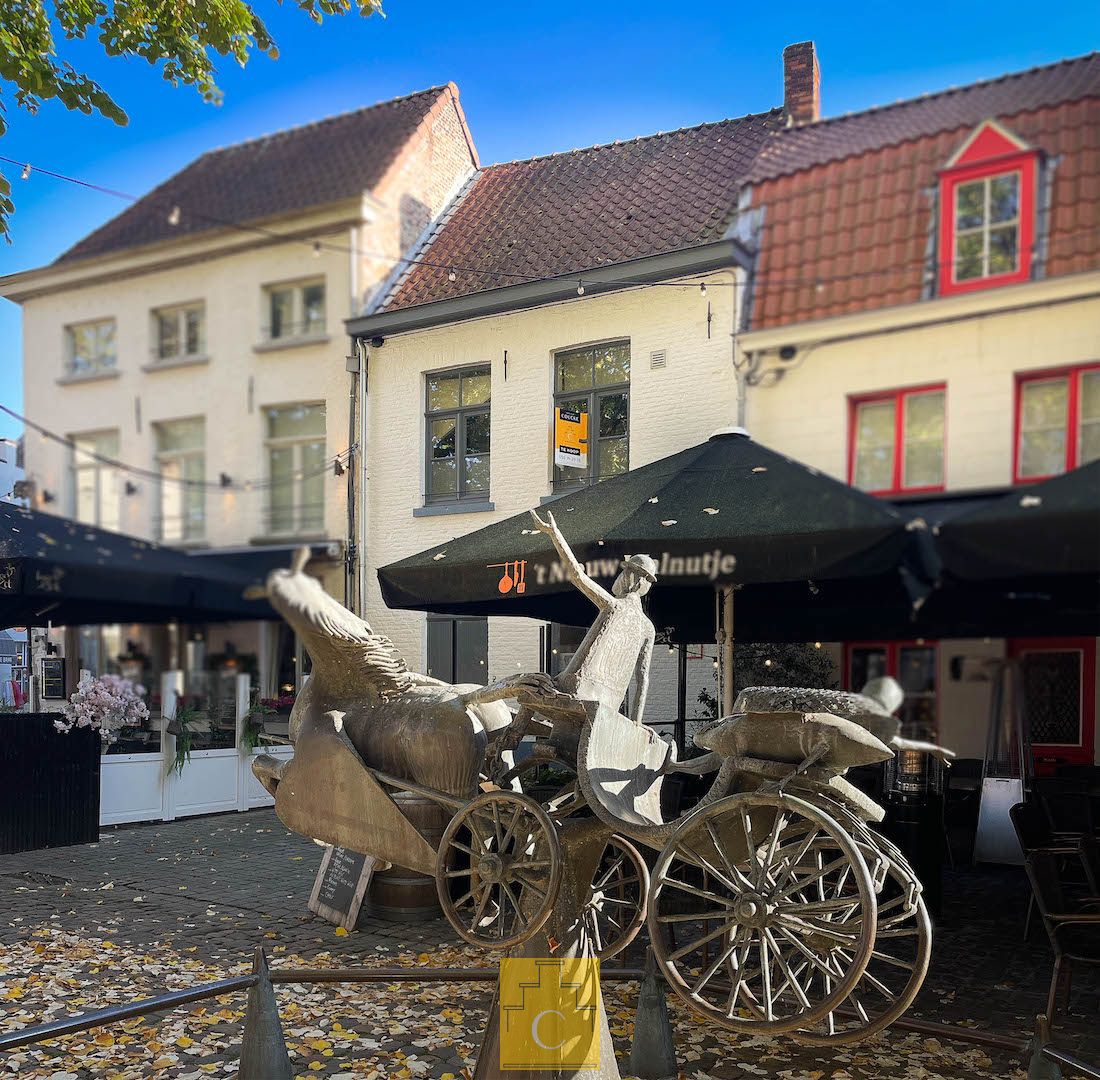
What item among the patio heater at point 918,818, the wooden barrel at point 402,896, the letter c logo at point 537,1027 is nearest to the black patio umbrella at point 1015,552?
the letter c logo at point 537,1027

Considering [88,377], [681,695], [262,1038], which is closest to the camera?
[88,377]

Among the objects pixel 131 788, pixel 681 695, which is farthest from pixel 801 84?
pixel 131 788

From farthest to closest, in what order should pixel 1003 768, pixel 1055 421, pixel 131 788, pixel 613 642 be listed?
pixel 131 788 → pixel 1003 768 → pixel 613 642 → pixel 1055 421

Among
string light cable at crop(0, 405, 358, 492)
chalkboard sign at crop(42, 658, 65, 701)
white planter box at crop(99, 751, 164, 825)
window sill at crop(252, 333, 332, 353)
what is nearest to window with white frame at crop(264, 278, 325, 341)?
window sill at crop(252, 333, 332, 353)

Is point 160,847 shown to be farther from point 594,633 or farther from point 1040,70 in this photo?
point 1040,70

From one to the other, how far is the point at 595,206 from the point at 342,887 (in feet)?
15.1

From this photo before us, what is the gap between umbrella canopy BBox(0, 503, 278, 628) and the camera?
0.90 m

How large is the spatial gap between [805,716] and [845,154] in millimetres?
917

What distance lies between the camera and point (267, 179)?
3.69 feet

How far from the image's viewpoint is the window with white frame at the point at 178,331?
108 cm

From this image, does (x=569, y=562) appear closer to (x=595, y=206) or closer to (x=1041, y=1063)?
(x=595, y=206)

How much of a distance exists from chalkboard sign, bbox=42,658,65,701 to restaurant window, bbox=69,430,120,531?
18 centimetres

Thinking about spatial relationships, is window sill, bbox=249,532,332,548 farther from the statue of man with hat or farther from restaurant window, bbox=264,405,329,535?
the statue of man with hat

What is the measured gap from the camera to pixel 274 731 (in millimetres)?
1800
